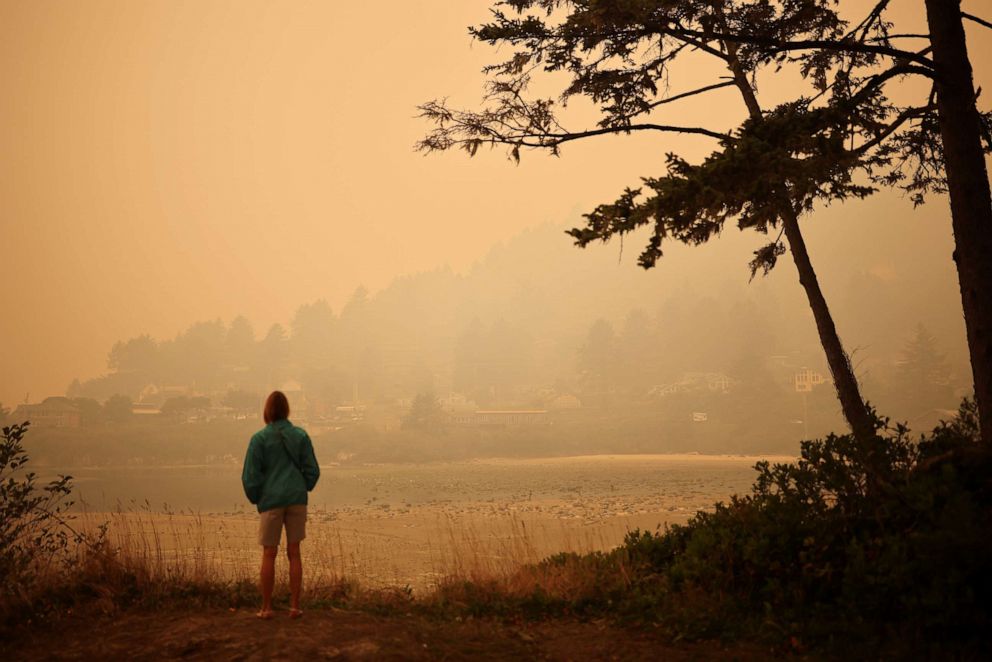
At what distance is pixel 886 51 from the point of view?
7270mm

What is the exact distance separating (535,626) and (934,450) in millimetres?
5070

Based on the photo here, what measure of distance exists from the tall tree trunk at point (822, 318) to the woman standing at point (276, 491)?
25.3 ft

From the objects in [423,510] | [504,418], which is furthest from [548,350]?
[423,510]

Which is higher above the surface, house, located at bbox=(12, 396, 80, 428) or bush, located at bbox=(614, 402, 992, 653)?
house, located at bbox=(12, 396, 80, 428)

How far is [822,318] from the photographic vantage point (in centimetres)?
1035

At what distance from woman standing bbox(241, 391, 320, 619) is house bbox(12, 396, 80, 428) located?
323ft

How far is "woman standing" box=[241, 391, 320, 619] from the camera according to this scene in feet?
21.2

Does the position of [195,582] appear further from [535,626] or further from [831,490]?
[831,490]

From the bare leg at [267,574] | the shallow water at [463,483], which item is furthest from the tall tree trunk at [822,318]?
the shallow water at [463,483]

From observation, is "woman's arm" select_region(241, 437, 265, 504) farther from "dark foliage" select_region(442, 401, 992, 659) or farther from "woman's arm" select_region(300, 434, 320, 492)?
"dark foliage" select_region(442, 401, 992, 659)

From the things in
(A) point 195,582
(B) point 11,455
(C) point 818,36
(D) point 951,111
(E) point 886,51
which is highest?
(C) point 818,36

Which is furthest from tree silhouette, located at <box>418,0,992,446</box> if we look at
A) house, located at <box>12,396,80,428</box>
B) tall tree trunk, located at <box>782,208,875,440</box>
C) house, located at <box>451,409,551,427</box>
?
house, located at <box>12,396,80,428</box>

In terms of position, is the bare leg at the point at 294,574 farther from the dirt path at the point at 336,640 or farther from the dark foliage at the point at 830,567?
the dark foliage at the point at 830,567

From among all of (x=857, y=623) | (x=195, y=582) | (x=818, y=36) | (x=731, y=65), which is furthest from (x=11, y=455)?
(x=818, y=36)
